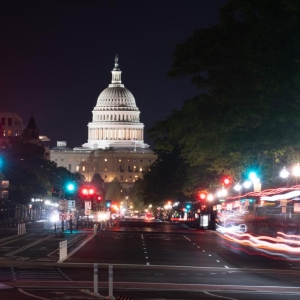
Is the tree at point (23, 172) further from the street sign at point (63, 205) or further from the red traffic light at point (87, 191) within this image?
the street sign at point (63, 205)

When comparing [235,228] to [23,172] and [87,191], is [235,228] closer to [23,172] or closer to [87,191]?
[87,191]

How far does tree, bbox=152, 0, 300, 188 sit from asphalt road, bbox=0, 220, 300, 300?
6.22 meters

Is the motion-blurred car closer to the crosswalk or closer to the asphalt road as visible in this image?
the asphalt road

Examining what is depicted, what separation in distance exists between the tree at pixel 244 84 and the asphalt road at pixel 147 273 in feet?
20.4

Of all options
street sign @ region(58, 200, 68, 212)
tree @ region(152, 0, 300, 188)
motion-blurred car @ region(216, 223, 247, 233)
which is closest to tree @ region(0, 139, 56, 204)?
street sign @ region(58, 200, 68, 212)

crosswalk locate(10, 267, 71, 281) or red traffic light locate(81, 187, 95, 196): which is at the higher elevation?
red traffic light locate(81, 187, 95, 196)

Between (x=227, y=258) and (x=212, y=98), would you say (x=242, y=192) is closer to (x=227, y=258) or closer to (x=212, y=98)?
(x=212, y=98)

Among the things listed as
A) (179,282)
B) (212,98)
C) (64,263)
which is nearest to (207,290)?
(179,282)

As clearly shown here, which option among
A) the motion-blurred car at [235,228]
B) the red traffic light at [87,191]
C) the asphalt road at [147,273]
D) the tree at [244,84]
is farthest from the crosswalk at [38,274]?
the red traffic light at [87,191]

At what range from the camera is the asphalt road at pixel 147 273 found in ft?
101

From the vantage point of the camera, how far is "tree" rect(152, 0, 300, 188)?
149ft

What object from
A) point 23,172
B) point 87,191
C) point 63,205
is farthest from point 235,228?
point 23,172

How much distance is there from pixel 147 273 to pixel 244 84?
17287 millimetres

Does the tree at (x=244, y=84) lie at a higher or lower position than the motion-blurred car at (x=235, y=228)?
higher
